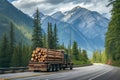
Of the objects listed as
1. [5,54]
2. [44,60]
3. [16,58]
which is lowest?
[44,60]

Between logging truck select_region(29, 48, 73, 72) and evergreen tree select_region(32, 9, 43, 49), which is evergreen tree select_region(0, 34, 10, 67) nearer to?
evergreen tree select_region(32, 9, 43, 49)

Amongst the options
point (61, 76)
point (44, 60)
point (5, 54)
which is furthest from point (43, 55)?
point (5, 54)

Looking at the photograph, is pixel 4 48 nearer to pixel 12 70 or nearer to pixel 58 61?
pixel 58 61

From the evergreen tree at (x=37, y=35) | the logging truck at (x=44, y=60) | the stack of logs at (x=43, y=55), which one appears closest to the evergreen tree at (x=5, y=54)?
the evergreen tree at (x=37, y=35)

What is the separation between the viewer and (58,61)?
51.8m

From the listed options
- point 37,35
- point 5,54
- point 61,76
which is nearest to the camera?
point 61,76

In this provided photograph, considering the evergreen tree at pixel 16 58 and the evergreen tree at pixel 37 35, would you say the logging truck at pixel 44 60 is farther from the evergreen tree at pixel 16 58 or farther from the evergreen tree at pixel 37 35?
the evergreen tree at pixel 16 58

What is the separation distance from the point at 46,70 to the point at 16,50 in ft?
203

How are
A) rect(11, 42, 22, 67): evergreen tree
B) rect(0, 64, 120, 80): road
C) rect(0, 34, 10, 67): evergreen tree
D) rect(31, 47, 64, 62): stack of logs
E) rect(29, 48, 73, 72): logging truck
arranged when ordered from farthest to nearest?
rect(11, 42, 22, 67): evergreen tree, rect(0, 34, 10, 67): evergreen tree, rect(31, 47, 64, 62): stack of logs, rect(29, 48, 73, 72): logging truck, rect(0, 64, 120, 80): road

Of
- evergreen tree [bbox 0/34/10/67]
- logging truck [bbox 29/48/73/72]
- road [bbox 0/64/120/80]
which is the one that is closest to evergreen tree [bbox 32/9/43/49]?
evergreen tree [bbox 0/34/10/67]

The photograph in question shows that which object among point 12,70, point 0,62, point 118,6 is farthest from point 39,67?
point 0,62

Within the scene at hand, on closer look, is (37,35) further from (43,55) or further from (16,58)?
(43,55)

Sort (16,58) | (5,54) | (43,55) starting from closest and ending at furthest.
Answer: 1. (43,55)
2. (5,54)
3. (16,58)

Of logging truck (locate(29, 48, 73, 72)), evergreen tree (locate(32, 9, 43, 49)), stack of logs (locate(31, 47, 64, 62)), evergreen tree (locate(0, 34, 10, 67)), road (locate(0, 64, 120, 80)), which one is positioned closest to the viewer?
road (locate(0, 64, 120, 80))
